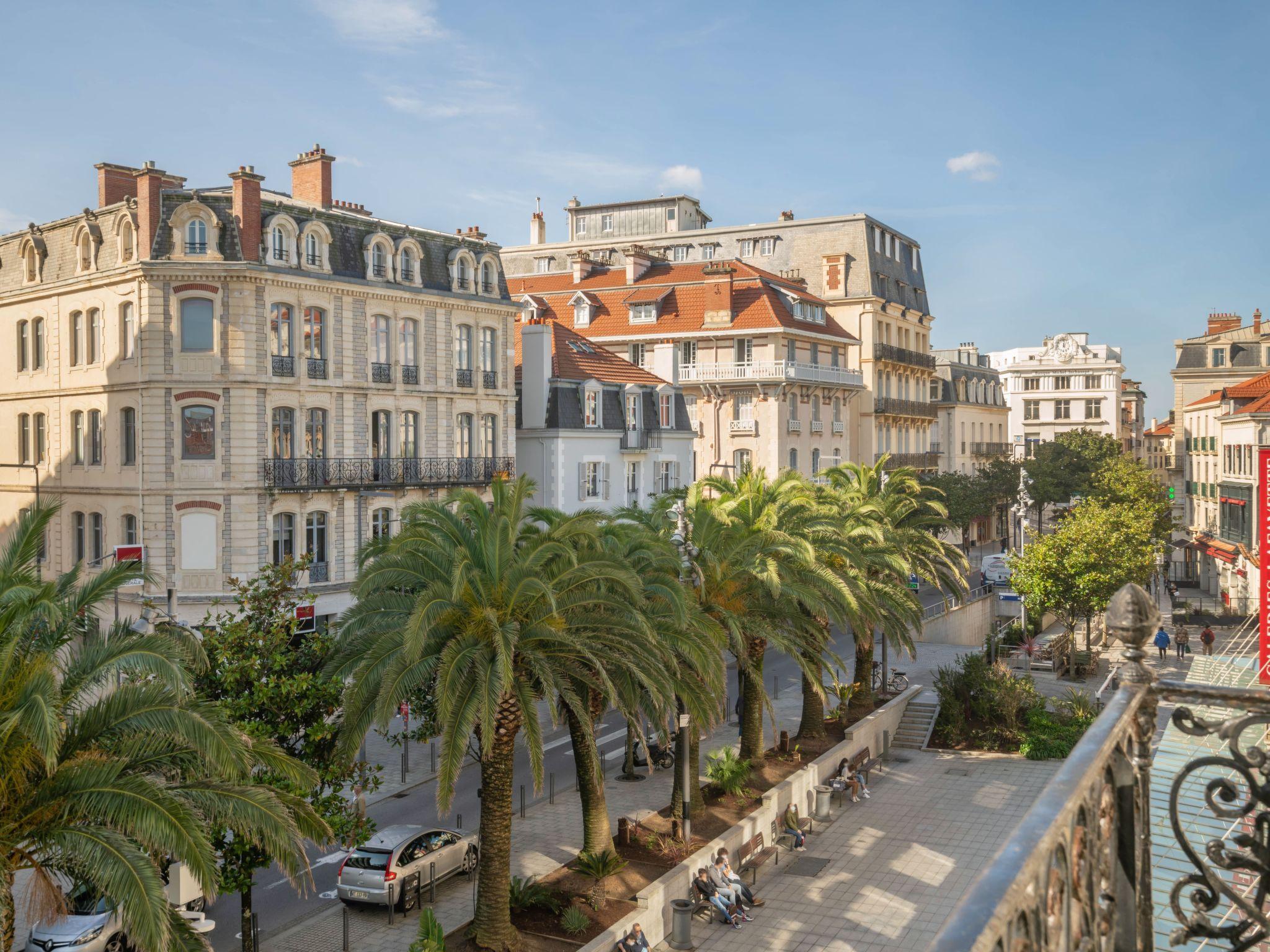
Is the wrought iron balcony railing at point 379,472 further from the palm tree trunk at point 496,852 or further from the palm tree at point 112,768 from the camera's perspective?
the palm tree at point 112,768

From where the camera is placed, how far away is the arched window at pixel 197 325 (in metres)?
35.0

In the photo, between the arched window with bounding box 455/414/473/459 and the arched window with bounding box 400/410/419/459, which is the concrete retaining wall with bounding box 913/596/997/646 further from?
the arched window with bounding box 400/410/419/459

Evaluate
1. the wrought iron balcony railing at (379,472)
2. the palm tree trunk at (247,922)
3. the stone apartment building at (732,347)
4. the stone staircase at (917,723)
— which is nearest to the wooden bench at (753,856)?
the palm tree trunk at (247,922)

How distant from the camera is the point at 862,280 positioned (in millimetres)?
69688

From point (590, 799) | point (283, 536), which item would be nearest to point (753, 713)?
point (590, 799)

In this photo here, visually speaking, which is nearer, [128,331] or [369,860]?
[369,860]

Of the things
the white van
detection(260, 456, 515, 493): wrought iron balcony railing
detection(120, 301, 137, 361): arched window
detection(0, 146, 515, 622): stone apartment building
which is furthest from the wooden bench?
the white van

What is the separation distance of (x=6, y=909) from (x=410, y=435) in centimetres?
3042

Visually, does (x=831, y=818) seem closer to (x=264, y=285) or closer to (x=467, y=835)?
(x=467, y=835)

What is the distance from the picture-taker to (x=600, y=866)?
2055 cm

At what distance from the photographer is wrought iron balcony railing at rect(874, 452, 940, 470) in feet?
235

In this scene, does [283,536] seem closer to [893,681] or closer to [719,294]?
[893,681]

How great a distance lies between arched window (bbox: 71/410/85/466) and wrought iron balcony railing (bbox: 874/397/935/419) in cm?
4679

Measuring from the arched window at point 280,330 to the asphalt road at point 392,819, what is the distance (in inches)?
598
